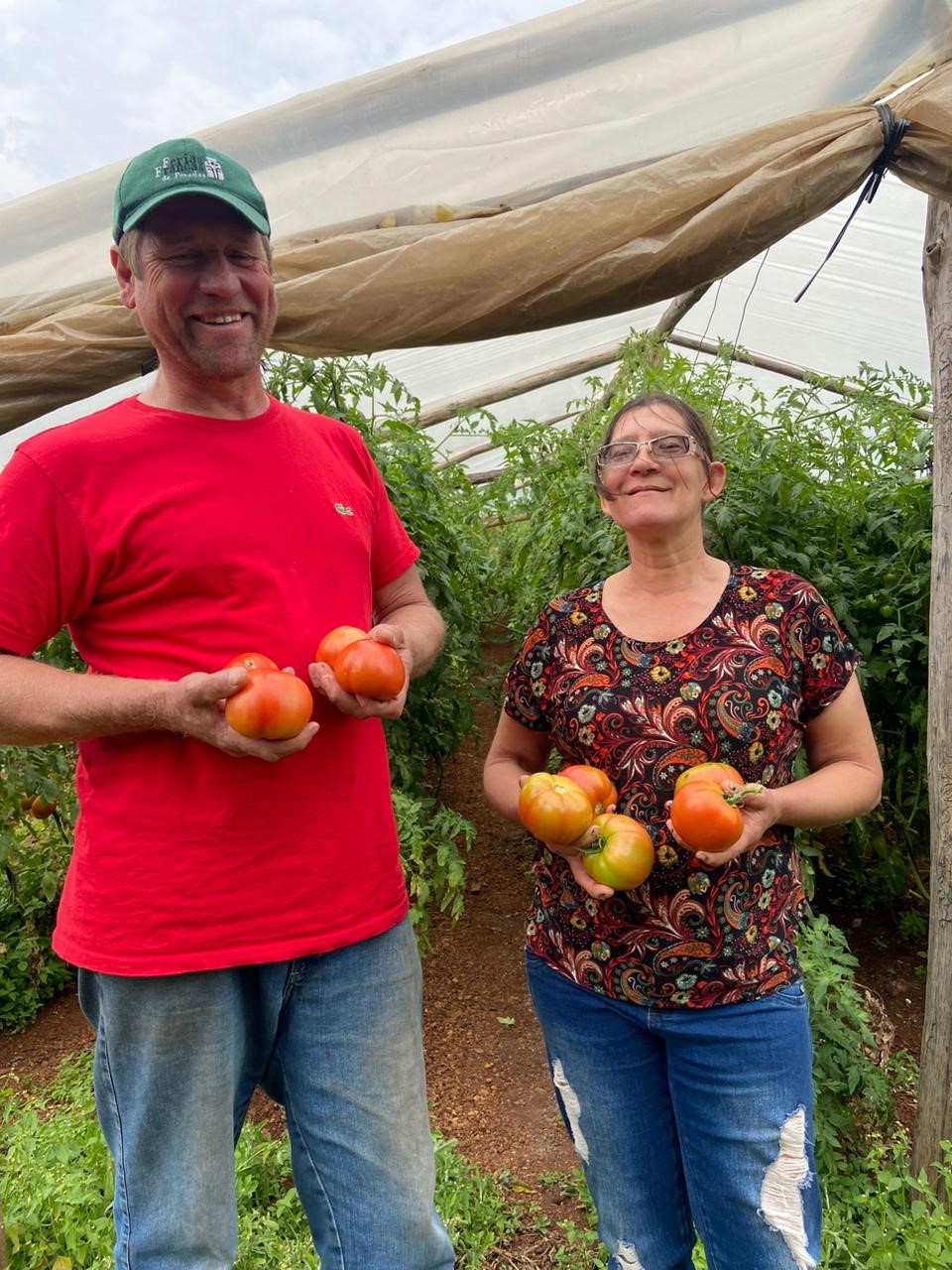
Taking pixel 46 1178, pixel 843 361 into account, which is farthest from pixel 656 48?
pixel 843 361

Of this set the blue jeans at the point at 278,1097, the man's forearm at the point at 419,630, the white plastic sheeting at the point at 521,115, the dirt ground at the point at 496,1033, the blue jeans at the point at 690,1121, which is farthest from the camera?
the dirt ground at the point at 496,1033

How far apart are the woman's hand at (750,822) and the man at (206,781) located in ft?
1.75

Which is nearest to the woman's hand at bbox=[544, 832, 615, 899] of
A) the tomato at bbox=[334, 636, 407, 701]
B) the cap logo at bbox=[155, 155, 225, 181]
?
the tomato at bbox=[334, 636, 407, 701]

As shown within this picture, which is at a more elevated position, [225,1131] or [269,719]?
[269,719]

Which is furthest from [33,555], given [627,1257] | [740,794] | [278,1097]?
[627,1257]

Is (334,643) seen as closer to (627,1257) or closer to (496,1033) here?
(627,1257)

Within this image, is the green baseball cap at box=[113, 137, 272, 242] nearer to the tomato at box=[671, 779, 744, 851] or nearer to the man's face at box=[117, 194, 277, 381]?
the man's face at box=[117, 194, 277, 381]

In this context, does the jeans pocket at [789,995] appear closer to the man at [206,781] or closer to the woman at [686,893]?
the woman at [686,893]

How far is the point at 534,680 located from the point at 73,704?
2.63 ft

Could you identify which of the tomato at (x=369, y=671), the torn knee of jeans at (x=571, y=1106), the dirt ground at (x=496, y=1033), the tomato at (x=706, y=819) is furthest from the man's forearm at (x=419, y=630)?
the dirt ground at (x=496, y=1033)

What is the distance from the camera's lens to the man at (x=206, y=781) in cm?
143

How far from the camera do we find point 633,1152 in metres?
1.67

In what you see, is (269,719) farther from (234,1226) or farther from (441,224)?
(441,224)

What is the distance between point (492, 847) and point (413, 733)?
90cm
